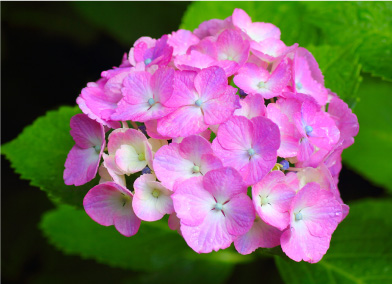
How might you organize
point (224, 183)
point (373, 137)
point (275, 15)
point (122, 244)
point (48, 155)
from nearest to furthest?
point (224, 183)
point (48, 155)
point (275, 15)
point (122, 244)
point (373, 137)

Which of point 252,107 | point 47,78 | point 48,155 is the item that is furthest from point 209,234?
point 47,78

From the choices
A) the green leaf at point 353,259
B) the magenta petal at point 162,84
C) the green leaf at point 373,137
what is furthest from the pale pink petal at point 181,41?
the green leaf at point 373,137

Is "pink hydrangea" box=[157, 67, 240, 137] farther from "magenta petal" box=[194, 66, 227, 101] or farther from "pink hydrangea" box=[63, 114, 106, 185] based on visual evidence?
"pink hydrangea" box=[63, 114, 106, 185]

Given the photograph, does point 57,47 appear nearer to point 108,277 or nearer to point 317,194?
point 108,277

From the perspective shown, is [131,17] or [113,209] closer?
[113,209]

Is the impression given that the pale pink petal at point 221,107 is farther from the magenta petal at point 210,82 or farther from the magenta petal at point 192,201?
the magenta petal at point 192,201

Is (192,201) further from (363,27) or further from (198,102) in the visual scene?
(363,27)
